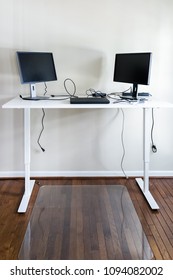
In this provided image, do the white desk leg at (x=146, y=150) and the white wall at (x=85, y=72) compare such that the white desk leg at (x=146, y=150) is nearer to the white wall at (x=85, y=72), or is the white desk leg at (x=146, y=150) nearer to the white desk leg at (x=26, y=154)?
the white wall at (x=85, y=72)

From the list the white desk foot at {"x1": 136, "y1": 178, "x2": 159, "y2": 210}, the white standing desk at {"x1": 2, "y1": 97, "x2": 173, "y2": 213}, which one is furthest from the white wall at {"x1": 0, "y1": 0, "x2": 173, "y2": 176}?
the white standing desk at {"x1": 2, "y1": 97, "x2": 173, "y2": 213}

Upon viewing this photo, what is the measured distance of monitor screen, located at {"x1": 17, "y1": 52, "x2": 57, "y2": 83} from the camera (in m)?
2.92

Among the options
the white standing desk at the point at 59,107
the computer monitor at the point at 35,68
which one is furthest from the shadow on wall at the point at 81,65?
the white standing desk at the point at 59,107

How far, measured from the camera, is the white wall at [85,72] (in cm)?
323

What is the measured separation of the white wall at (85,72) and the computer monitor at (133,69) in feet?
0.61

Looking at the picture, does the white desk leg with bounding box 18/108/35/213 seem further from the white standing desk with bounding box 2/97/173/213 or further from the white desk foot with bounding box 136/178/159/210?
the white desk foot with bounding box 136/178/159/210

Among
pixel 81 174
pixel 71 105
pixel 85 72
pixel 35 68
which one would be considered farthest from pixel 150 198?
pixel 35 68

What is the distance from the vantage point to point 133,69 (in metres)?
2.98

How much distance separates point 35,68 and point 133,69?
3.13ft

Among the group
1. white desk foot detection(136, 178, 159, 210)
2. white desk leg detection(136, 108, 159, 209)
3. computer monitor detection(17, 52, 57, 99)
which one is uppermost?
computer monitor detection(17, 52, 57, 99)

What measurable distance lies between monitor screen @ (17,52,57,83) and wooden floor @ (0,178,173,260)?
1154 mm
